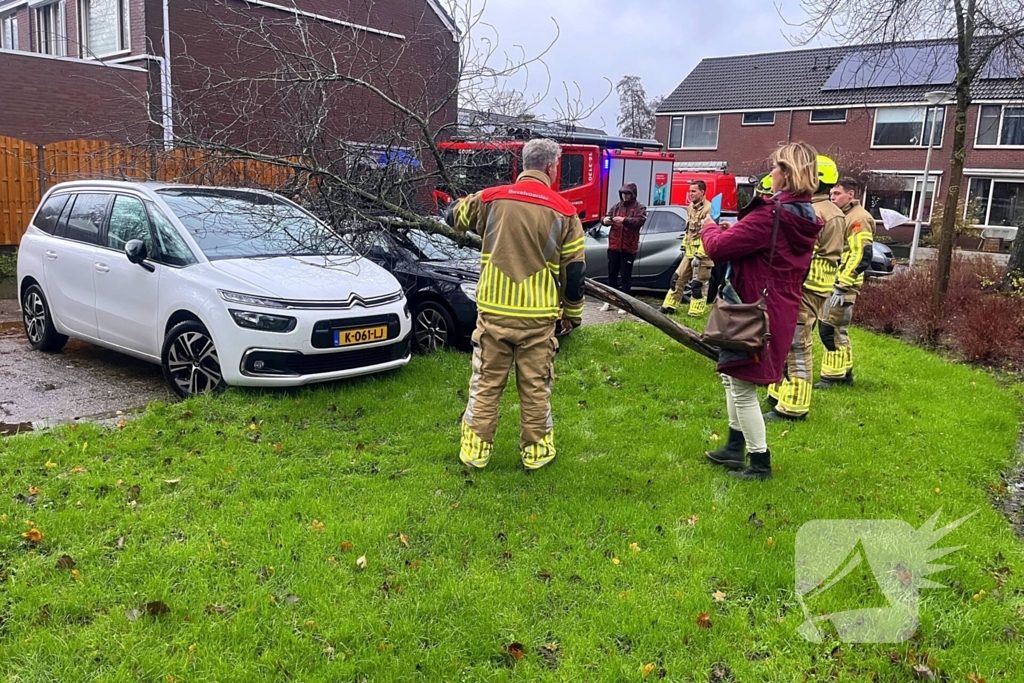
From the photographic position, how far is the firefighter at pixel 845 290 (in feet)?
22.3

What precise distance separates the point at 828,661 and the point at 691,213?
8.78 meters

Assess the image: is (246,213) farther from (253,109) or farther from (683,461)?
(683,461)

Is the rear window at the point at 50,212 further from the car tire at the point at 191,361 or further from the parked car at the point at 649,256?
the parked car at the point at 649,256

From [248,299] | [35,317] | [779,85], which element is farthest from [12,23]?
[779,85]

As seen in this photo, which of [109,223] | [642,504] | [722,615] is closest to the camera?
[722,615]


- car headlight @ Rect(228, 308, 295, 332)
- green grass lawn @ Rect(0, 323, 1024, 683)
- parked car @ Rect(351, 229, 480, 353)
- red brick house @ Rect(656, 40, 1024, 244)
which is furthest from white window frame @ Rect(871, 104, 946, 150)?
car headlight @ Rect(228, 308, 295, 332)

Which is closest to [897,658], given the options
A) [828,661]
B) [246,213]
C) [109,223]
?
[828,661]

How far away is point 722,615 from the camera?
11.1ft

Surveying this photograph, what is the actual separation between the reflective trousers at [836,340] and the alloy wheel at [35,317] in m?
7.41

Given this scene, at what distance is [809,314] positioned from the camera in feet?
20.4

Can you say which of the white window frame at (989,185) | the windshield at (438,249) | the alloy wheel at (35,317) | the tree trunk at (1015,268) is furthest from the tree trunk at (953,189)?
the white window frame at (989,185)

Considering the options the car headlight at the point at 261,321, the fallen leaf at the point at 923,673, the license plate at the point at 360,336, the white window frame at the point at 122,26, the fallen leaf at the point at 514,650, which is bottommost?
the fallen leaf at the point at 514,650

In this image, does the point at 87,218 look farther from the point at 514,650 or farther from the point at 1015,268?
the point at 1015,268

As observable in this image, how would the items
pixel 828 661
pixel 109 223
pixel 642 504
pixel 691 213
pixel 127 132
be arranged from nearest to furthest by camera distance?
pixel 828 661 → pixel 642 504 → pixel 109 223 → pixel 127 132 → pixel 691 213
